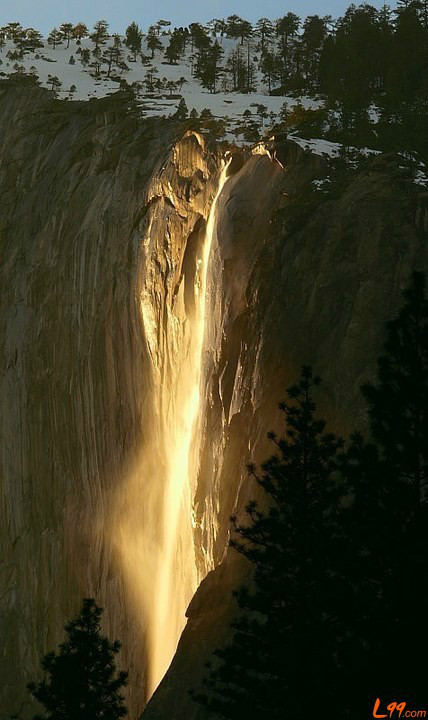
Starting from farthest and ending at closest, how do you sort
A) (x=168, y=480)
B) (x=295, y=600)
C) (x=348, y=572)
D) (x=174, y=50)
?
(x=174, y=50) < (x=168, y=480) < (x=295, y=600) < (x=348, y=572)

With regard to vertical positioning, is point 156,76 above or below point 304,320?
above

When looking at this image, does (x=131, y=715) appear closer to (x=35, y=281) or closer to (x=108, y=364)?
(x=108, y=364)

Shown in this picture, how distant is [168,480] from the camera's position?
3138 centimetres

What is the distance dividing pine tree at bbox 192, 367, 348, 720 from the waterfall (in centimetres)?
985

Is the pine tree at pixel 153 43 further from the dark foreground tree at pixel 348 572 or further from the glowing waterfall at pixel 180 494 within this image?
the dark foreground tree at pixel 348 572

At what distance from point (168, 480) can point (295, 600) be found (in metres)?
14.4

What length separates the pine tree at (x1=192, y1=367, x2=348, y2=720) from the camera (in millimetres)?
16359

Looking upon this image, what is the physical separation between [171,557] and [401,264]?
11.3 metres

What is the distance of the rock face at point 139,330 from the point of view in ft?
75.5

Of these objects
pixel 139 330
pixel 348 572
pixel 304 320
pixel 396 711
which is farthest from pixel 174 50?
pixel 396 711

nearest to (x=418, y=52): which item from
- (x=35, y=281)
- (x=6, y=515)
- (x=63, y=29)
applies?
(x=35, y=281)

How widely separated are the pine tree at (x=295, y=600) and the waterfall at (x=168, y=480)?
→ 32.3 feet

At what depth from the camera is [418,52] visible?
4481 centimetres

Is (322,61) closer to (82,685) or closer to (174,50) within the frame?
(174,50)
